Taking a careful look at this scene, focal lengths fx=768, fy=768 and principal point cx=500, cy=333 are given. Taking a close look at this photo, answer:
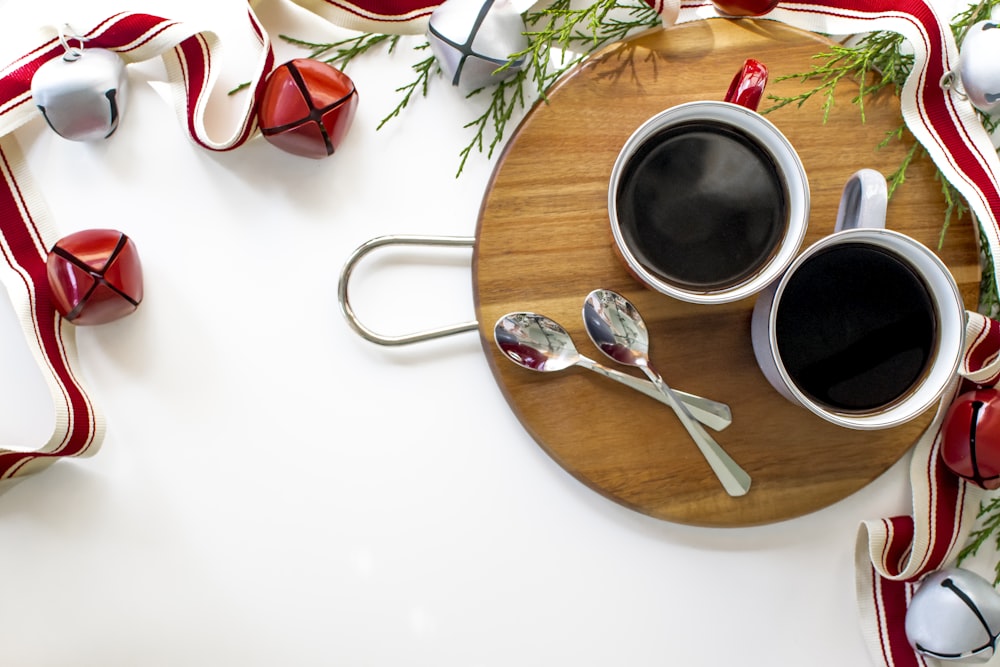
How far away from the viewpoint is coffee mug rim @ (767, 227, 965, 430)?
24.1 inches

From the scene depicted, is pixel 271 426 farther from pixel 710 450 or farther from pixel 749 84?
pixel 749 84

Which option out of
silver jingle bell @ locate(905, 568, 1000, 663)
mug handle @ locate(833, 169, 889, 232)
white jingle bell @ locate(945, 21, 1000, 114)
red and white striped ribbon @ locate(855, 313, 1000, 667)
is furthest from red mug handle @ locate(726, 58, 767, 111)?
silver jingle bell @ locate(905, 568, 1000, 663)

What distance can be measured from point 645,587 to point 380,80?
1.80 ft

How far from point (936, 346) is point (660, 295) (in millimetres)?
233

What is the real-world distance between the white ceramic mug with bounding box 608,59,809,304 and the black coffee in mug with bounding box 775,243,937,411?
0.04 meters

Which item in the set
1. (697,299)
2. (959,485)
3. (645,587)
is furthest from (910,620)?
(697,299)

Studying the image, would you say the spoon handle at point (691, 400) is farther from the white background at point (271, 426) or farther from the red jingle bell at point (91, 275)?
the red jingle bell at point (91, 275)

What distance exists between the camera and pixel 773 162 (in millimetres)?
649

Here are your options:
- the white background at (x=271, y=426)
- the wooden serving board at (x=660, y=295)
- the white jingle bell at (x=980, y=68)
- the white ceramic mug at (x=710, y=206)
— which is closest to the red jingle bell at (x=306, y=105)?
the white background at (x=271, y=426)

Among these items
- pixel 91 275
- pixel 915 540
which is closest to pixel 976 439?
pixel 915 540

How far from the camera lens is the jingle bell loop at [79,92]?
2.17 ft

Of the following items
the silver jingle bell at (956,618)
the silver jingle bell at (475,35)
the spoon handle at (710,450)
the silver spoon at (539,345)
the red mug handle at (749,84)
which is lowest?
the silver jingle bell at (956,618)

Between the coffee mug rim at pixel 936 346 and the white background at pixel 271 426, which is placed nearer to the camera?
the coffee mug rim at pixel 936 346

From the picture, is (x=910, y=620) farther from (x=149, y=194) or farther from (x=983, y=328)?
(x=149, y=194)
